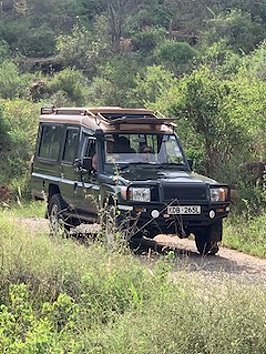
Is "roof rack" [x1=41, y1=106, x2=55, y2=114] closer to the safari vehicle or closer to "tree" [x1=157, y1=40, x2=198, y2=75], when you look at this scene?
the safari vehicle

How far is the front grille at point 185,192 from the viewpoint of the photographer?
35.4 feet

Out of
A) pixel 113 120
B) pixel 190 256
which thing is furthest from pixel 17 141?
pixel 190 256

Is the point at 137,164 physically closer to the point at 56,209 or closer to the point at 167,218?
the point at 167,218

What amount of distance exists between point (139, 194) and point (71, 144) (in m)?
2.58

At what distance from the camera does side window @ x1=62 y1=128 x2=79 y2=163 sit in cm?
1270

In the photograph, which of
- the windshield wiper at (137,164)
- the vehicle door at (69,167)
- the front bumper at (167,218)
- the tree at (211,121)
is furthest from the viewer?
the tree at (211,121)

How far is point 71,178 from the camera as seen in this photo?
495 inches

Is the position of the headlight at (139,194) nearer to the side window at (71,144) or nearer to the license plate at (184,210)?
the license plate at (184,210)

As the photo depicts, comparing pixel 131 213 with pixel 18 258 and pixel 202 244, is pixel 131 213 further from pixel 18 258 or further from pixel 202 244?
pixel 18 258

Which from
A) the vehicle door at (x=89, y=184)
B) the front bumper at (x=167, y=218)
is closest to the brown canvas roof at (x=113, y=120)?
the vehicle door at (x=89, y=184)

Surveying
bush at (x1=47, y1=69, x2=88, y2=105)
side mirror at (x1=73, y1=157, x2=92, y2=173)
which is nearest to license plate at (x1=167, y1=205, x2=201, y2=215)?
side mirror at (x1=73, y1=157, x2=92, y2=173)

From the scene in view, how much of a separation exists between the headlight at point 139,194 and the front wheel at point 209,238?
1220mm

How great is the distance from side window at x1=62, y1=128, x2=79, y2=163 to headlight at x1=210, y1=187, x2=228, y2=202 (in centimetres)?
268

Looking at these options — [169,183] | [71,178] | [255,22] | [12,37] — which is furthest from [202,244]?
[12,37]
